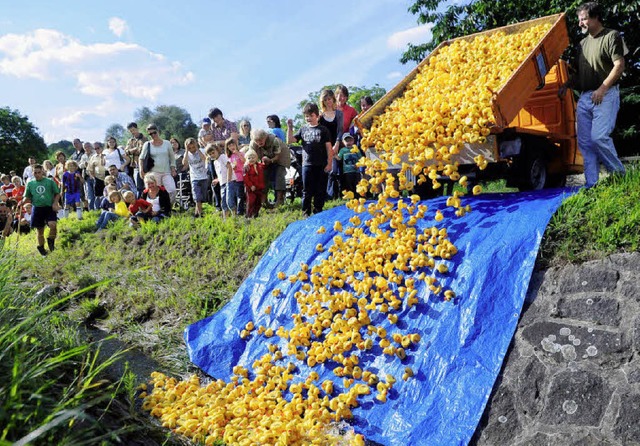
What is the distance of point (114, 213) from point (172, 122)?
58290mm

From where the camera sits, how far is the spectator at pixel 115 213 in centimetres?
928

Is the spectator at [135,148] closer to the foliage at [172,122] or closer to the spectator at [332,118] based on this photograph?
the spectator at [332,118]

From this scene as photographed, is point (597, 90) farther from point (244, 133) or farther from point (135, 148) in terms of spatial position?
point (135, 148)

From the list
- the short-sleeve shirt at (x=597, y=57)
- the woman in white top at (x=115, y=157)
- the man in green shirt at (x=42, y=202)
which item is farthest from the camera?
the woman in white top at (x=115, y=157)

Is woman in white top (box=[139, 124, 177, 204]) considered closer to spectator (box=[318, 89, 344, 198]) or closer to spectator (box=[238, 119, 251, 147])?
spectator (box=[238, 119, 251, 147])

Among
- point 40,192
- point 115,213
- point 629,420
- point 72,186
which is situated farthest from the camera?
point 72,186

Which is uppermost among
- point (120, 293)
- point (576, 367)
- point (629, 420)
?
point (120, 293)

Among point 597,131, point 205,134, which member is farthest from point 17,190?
point 597,131

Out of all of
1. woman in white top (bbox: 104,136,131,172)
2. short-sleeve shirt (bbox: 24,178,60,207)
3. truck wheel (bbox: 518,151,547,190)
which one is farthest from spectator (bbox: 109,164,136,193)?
truck wheel (bbox: 518,151,547,190)

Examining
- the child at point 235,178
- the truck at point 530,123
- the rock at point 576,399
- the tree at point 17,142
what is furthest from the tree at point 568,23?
the tree at point 17,142

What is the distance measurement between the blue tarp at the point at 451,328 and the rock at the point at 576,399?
373mm

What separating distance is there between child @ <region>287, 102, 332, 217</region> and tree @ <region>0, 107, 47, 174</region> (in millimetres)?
45788

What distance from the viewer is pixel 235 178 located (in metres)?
8.20

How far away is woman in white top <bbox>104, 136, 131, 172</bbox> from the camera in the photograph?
1110 cm
